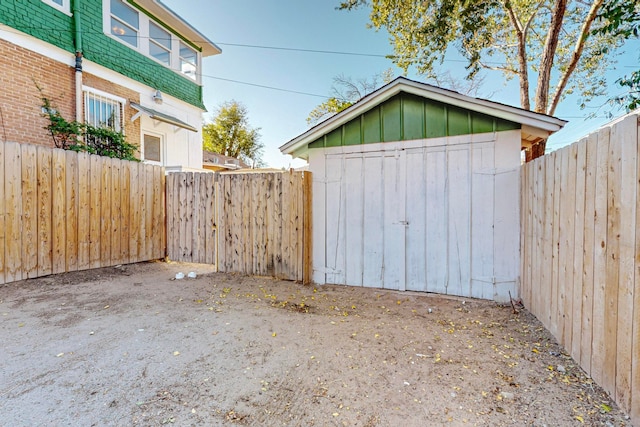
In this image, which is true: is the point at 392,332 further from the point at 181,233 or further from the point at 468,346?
the point at 181,233

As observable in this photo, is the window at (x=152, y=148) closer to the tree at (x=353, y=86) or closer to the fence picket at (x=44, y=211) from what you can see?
the fence picket at (x=44, y=211)

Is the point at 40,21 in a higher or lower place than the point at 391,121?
higher

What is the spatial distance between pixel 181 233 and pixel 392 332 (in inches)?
193

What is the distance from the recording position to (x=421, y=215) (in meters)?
4.57

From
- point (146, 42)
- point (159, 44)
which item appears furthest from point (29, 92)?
point (159, 44)

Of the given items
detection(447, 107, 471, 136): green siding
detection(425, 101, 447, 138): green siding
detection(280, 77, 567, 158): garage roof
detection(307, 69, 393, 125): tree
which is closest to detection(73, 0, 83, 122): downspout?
detection(280, 77, 567, 158): garage roof

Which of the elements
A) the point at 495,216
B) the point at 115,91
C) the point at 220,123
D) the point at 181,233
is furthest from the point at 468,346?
the point at 220,123

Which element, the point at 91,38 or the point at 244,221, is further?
the point at 91,38

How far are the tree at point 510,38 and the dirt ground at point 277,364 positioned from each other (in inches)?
262

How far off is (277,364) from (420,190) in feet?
10.6

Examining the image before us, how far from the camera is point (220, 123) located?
28188mm

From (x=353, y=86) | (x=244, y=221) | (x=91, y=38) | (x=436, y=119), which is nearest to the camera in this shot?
(x=436, y=119)

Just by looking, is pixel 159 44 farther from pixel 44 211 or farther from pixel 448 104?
pixel 448 104

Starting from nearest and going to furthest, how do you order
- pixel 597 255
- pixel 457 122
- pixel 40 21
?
pixel 597 255 → pixel 457 122 → pixel 40 21
